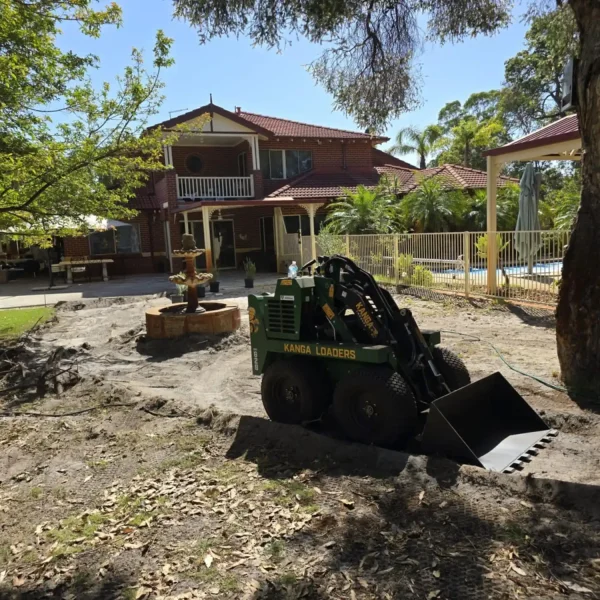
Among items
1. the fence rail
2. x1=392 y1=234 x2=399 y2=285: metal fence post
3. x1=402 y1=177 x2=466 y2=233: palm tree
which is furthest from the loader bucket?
x1=402 y1=177 x2=466 y2=233: palm tree

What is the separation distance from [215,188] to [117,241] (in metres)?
5.20

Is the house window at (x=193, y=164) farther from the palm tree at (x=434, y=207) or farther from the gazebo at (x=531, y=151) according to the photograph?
the gazebo at (x=531, y=151)

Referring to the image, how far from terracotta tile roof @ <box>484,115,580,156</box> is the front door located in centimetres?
1403

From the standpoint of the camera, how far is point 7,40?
26.0ft

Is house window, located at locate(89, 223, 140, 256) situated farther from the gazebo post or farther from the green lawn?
the gazebo post

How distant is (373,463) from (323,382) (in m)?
0.96

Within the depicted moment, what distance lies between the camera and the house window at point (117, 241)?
2366 cm

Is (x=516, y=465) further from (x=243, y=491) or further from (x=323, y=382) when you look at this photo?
(x=243, y=491)

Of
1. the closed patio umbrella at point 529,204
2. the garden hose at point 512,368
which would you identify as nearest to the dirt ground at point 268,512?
the garden hose at point 512,368

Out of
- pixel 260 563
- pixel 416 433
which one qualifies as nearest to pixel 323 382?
pixel 416 433

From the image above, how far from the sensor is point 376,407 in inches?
173

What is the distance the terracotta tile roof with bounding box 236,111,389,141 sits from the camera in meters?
24.3

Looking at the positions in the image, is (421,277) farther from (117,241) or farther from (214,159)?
(117,241)

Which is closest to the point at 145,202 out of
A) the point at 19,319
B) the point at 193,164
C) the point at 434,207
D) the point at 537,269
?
the point at 193,164
